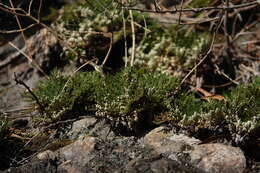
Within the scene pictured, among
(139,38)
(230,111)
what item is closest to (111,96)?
(230,111)

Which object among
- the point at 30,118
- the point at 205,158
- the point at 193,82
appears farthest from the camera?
the point at 193,82

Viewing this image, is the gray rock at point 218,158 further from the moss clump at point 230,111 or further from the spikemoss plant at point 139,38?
the spikemoss plant at point 139,38

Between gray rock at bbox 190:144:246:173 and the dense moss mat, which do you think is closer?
gray rock at bbox 190:144:246:173

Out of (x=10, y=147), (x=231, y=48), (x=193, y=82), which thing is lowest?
(x=10, y=147)

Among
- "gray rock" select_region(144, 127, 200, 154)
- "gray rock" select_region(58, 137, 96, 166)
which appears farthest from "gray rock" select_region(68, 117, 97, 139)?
"gray rock" select_region(144, 127, 200, 154)

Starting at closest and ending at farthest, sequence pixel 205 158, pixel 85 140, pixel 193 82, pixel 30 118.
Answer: pixel 205 158
pixel 85 140
pixel 30 118
pixel 193 82

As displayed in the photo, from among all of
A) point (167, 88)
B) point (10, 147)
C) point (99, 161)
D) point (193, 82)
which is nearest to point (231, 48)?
point (193, 82)

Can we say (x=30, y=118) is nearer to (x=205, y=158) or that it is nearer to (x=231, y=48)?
(x=205, y=158)

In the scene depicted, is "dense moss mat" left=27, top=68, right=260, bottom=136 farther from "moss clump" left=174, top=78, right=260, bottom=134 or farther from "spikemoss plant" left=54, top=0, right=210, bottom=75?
"spikemoss plant" left=54, top=0, right=210, bottom=75
